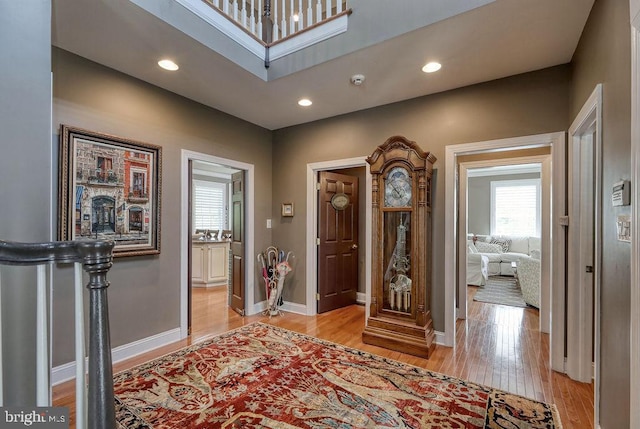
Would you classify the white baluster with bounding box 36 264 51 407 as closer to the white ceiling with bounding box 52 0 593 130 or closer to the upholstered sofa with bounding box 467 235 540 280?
the white ceiling with bounding box 52 0 593 130

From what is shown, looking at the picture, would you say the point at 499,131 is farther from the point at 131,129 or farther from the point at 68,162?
the point at 68,162

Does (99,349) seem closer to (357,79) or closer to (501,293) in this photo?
(357,79)

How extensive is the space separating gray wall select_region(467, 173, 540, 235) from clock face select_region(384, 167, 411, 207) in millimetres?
6338

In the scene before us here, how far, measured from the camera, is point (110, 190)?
2.70 metres

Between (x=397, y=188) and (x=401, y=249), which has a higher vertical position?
(x=397, y=188)

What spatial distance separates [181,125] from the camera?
3275 mm

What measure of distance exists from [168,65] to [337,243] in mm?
2996

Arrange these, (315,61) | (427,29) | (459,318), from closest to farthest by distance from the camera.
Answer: (427,29) < (315,61) < (459,318)


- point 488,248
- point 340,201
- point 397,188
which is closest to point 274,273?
point 340,201

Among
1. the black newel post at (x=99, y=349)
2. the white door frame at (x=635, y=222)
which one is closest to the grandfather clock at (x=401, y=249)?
the white door frame at (x=635, y=222)

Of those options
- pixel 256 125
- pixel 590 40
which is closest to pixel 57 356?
pixel 256 125

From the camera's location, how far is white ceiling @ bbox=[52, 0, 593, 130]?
2006 millimetres

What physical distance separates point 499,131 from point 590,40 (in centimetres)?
99

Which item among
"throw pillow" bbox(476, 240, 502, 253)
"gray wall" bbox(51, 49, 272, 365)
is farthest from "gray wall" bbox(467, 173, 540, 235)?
"gray wall" bbox(51, 49, 272, 365)
